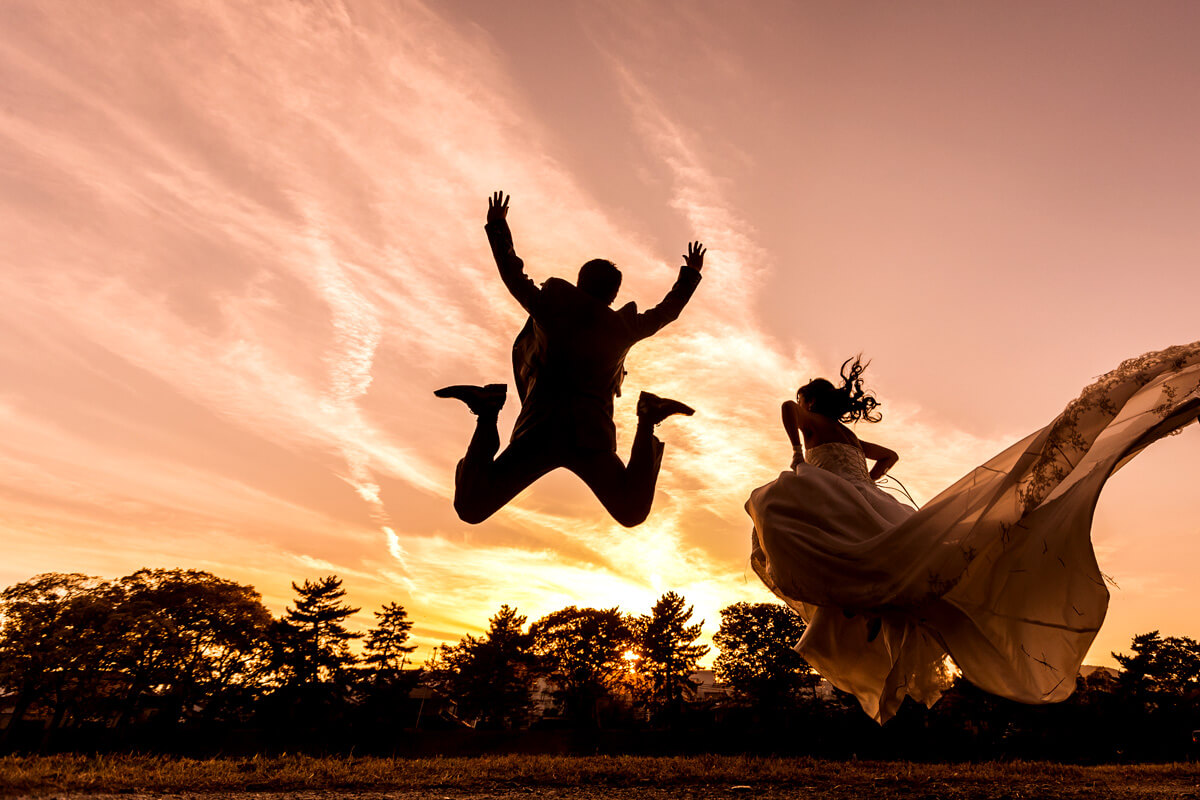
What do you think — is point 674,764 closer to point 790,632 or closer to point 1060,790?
point 1060,790

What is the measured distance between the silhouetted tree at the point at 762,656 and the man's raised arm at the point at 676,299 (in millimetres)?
34976

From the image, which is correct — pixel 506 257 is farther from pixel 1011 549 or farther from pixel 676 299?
pixel 1011 549

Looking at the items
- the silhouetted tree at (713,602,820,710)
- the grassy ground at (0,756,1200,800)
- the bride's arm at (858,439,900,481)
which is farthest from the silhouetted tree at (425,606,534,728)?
the bride's arm at (858,439,900,481)

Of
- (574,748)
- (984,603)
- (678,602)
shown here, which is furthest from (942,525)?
(678,602)

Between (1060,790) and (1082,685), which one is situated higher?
(1082,685)

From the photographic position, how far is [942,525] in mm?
3932

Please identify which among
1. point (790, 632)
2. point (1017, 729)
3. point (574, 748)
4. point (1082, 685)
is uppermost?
point (790, 632)

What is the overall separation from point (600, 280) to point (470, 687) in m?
47.4

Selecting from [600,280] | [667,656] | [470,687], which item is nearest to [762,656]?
[667,656]

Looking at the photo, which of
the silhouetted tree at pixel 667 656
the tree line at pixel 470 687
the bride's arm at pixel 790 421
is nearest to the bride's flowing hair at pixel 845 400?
the bride's arm at pixel 790 421

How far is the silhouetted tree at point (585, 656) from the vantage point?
1876 inches

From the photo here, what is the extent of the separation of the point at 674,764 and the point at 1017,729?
13788mm

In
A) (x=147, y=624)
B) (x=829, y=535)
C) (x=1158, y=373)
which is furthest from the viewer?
(x=147, y=624)

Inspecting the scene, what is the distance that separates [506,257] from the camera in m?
4.32
